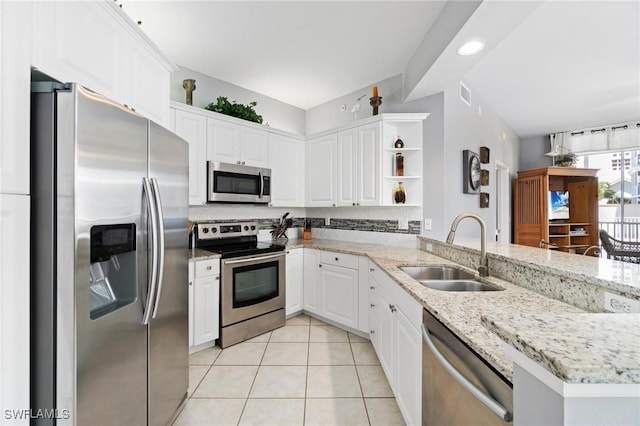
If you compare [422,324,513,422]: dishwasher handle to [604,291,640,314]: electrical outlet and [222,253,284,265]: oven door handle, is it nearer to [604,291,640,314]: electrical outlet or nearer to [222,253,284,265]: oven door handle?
[604,291,640,314]: electrical outlet

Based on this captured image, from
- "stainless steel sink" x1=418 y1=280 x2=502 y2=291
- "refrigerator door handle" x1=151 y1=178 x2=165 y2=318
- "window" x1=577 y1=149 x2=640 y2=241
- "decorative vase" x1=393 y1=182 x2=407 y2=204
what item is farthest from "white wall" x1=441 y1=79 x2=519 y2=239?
"window" x1=577 y1=149 x2=640 y2=241

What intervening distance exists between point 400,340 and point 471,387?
0.83m

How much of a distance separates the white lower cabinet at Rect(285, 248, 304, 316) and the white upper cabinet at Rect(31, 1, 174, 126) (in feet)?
6.08

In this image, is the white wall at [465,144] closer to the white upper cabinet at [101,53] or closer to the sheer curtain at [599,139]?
the sheer curtain at [599,139]

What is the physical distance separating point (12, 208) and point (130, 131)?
51cm

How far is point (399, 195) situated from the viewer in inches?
117

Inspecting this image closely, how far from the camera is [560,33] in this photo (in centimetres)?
233

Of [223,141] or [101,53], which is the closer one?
[101,53]

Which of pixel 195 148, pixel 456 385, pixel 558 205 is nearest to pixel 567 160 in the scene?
pixel 558 205

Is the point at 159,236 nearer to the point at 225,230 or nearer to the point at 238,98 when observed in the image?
the point at 225,230

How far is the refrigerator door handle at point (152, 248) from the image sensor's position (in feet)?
4.31

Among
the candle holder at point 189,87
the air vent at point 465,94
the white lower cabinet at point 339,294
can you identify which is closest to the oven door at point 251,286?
the white lower cabinet at point 339,294

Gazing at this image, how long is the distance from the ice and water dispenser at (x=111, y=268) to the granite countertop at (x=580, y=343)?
52.1 inches

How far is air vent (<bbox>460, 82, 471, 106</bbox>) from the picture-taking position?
10.2ft
